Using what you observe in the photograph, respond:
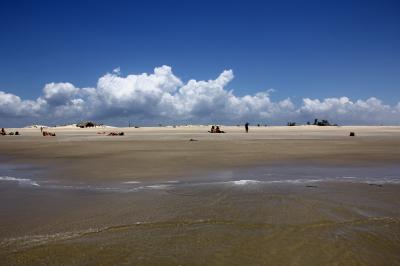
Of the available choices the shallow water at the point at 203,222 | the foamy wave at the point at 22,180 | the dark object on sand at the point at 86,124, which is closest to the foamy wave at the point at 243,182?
the shallow water at the point at 203,222

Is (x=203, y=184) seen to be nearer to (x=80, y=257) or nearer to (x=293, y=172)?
(x=293, y=172)

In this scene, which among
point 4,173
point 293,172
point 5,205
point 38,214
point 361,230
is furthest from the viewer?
point 4,173

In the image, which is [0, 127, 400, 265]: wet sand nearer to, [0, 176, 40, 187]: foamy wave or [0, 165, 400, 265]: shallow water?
[0, 165, 400, 265]: shallow water

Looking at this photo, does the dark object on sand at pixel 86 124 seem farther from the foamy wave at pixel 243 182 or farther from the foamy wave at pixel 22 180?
the foamy wave at pixel 243 182

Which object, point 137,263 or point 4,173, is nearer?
point 137,263

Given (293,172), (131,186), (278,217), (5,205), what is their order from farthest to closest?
1. (293,172)
2. (131,186)
3. (5,205)
4. (278,217)

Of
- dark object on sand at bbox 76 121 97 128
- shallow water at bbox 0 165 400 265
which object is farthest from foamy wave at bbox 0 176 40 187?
dark object on sand at bbox 76 121 97 128

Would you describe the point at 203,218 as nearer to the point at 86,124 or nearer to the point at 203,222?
the point at 203,222

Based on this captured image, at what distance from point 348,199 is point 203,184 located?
10.1 feet

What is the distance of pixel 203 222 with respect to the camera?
521cm

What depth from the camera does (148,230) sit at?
16.1 feet

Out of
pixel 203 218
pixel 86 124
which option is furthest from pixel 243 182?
pixel 86 124

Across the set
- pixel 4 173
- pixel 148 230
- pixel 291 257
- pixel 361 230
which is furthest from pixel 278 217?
pixel 4 173

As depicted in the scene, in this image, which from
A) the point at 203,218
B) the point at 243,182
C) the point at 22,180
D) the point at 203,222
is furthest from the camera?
the point at 22,180
